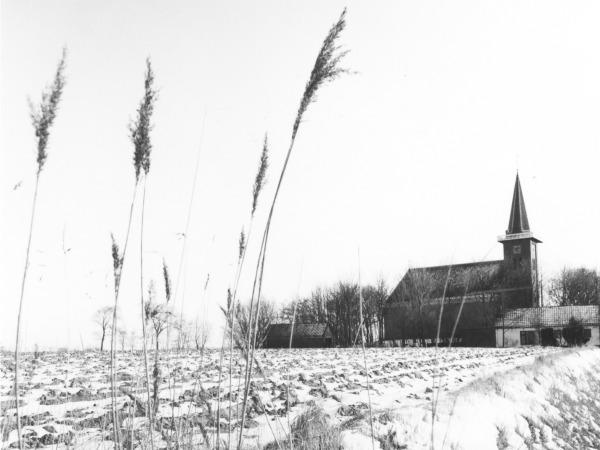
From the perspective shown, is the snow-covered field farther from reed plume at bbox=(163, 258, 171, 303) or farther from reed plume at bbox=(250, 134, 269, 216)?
reed plume at bbox=(250, 134, 269, 216)

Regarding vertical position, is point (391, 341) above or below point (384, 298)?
below

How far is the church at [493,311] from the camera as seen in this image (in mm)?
45656

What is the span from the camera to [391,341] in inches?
1937

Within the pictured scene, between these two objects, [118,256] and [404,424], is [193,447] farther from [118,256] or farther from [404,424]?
Result: [404,424]

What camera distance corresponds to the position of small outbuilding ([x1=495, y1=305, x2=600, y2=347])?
45.1m

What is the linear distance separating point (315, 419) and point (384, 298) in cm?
5029

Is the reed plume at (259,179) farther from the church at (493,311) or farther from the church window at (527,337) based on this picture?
the church window at (527,337)

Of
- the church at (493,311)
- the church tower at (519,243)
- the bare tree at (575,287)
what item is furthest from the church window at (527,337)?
the bare tree at (575,287)

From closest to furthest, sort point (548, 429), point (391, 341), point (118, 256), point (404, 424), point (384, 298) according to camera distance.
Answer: point (118, 256), point (404, 424), point (548, 429), point (391, 341), point (384, 298)

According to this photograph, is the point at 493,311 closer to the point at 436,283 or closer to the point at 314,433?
the point at 436,283

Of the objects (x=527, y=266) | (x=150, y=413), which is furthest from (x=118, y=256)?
(x=527, y=266)

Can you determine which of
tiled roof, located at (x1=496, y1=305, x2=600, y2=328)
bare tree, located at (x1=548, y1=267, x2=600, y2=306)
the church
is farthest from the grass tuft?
bare tree, located at (x1=548, y1=267, x2=600, y2=306)

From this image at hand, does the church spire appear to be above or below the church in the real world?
above

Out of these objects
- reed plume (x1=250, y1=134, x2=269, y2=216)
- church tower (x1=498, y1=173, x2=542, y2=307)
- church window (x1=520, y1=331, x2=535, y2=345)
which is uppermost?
church tower (x1=498, y1=173, x2=542, y2=307)
